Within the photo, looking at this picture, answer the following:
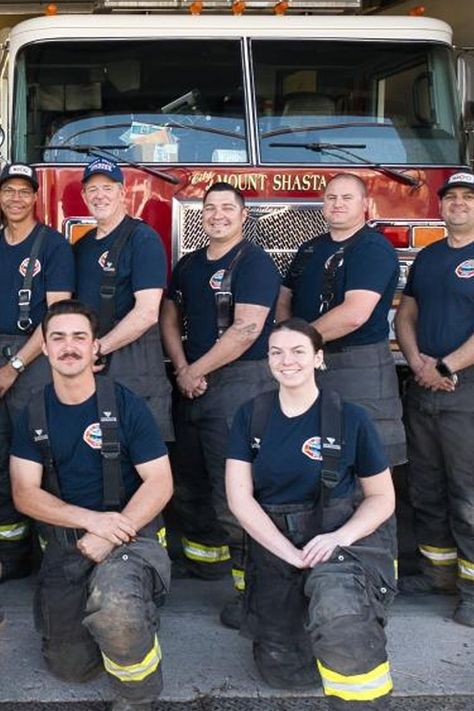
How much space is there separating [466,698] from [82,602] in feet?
4.39

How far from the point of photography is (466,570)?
14.2ft

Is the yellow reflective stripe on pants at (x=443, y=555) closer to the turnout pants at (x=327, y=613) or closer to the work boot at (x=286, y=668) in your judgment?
the turnout pants at (x=327, y=613)

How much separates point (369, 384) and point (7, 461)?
1566mm

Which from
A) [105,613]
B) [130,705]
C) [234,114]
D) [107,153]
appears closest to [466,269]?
[234,114]

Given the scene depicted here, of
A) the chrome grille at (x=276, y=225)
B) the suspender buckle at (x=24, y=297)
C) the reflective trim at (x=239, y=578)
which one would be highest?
the chrome grille at (x=276, y=225)

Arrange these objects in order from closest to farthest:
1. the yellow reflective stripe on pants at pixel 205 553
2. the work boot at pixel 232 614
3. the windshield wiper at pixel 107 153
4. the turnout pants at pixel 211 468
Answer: the work boot at pixel 232 614
the turnout pants at pixel 211 468
the yellow reflective stripe on pants at pixel 205 553
the windshield wiper at pixel 107 153

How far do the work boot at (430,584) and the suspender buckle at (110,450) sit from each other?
1644 mm

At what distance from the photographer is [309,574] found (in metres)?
3.45

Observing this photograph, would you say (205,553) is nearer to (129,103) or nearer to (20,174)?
(20,174)

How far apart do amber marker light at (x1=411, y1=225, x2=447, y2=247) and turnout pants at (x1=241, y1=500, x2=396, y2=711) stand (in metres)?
1.77

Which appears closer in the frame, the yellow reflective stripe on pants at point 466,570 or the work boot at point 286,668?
the work boot at point 286,668

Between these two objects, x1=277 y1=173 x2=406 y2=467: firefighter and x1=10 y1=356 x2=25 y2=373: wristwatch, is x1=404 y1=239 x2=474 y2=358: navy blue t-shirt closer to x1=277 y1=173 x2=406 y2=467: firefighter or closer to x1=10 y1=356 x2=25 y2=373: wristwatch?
x1=277 y1=173 x2=406 y2=467: firefighter

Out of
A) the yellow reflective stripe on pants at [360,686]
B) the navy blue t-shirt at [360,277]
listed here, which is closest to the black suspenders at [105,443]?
the yellow reflective stripe on pants at [360,686]

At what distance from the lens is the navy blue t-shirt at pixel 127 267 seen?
14.0 ft
